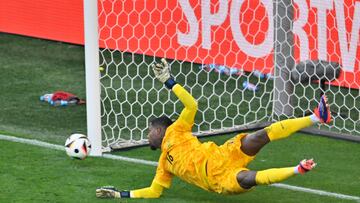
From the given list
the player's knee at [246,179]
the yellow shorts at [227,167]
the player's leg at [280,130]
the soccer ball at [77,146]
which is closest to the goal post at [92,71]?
the soccer ball at [77,146]

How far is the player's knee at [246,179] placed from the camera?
6.61 m

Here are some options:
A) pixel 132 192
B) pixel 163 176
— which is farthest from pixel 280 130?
pixel 132 192

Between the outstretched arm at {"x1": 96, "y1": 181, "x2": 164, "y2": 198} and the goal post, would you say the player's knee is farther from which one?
the goal post

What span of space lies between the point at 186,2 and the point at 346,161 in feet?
8.22

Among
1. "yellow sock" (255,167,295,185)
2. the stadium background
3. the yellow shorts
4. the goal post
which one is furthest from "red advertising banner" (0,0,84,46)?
"yellow sock" (255,167,295,185)

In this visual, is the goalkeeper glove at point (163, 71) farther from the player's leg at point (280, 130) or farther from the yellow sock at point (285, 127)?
the yellow sock at point (285, 127)

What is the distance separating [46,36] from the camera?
12969mm

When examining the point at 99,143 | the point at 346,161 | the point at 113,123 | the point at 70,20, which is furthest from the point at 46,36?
the point at 346,161

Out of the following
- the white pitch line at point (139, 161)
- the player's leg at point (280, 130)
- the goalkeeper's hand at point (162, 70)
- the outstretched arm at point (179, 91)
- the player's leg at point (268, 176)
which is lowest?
the white pitch line at point (139, 161)

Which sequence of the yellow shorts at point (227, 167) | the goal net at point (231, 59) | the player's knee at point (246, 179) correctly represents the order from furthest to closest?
the goal net at point (231, 59) < the yellow shorts at point (227, 167) < the player's knee at point (246, 179)

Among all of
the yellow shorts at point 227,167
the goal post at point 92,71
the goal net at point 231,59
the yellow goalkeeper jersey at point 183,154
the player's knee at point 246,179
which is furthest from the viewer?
the goal net at point 231,59

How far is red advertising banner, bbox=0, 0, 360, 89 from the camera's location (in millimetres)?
9531

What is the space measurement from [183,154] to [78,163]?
134 cm

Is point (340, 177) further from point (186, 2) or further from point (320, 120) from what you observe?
point (186, 2)
